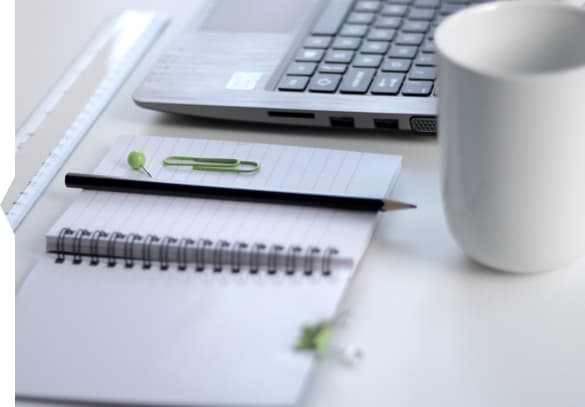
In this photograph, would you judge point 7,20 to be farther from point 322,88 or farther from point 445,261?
point 445,261

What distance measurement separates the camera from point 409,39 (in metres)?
0.90

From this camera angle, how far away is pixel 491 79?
588 millimetres

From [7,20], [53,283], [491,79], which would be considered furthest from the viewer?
[7,20]

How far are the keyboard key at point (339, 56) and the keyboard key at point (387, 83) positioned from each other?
0.04 meters

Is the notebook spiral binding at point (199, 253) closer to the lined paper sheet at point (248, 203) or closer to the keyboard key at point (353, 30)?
the lined paper sheet at point (248, 203)

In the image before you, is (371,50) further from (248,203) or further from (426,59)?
(248,203)

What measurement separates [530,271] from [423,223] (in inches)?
4.1

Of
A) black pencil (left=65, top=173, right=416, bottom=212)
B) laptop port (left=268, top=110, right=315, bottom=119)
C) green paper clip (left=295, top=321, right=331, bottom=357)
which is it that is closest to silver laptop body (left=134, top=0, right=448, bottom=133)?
laptop port (left=268, top=110, right=315, bottom=119)

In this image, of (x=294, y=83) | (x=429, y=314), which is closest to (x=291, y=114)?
(x=294, y=83)

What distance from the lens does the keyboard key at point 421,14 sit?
932 millimetres

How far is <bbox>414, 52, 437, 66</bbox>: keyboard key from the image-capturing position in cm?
86

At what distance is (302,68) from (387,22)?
108 millimetres

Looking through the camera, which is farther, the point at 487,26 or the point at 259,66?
the point at 259,66

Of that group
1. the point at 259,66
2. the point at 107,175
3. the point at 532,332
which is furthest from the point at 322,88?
the point at 532,332
